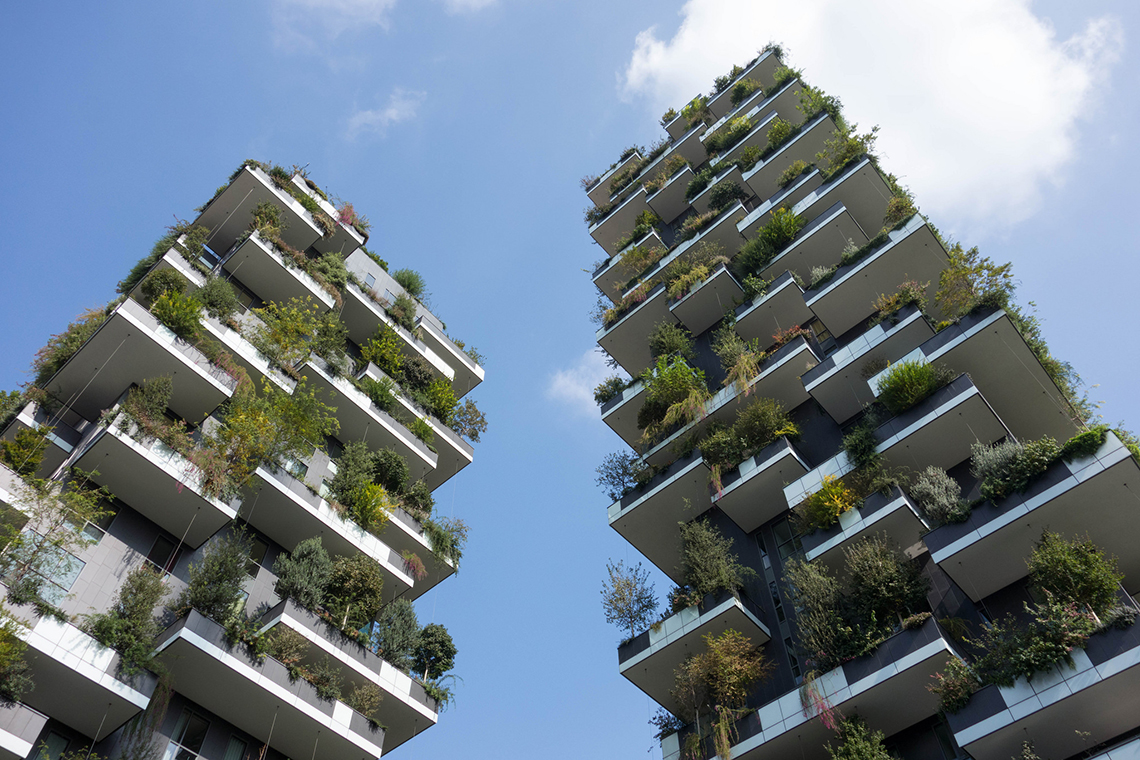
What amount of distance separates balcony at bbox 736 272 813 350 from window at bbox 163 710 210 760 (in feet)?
66.3

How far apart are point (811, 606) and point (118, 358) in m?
19.0

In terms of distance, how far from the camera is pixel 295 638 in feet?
54.3

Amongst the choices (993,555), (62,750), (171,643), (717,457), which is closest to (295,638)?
(171,643)

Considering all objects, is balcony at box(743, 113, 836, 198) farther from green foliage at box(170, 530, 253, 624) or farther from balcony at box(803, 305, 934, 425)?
green foliage at box(170, 530, 253, 624)

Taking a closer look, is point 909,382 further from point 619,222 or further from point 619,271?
point 619,222

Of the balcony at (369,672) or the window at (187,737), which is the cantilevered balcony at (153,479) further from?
the window at (187,737)

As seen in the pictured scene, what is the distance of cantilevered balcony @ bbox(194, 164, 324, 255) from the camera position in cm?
2642

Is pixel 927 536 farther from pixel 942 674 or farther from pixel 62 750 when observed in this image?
pixel 62 750

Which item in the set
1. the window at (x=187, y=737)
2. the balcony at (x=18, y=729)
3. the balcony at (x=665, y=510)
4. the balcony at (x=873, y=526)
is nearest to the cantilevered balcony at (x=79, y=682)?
the balcony at (x=18, y=729)

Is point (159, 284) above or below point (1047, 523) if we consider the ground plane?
above

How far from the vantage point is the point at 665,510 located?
2334cm

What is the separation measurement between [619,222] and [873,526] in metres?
24.5

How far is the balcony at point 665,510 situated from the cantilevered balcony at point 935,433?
3.96 m

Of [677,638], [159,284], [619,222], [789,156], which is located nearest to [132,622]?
[159,284]
